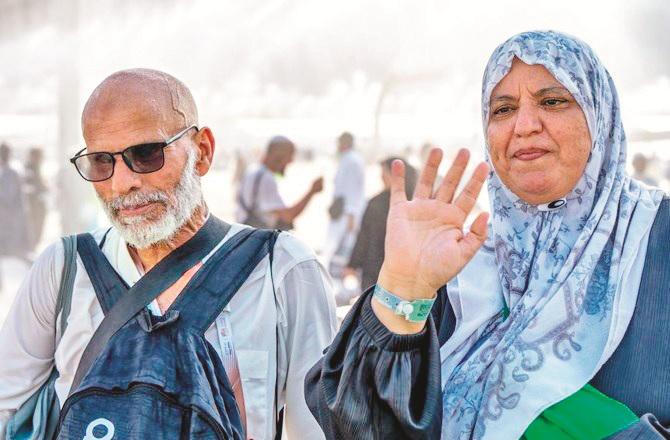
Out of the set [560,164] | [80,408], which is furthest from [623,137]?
[80,408]

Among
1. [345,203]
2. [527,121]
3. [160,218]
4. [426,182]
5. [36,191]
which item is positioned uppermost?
[527,121]

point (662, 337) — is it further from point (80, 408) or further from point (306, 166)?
point (306, 166)

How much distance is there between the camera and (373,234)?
5.46 m

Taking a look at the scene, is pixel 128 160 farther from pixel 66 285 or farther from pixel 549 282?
pixel 549 282

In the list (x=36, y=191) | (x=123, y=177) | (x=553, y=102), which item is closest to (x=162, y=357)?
(x=123, y=177)

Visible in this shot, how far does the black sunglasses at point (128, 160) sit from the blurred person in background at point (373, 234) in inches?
130

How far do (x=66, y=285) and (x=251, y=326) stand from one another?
435 mm

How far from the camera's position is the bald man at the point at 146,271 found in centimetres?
193

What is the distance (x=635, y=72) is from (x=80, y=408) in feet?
47.6

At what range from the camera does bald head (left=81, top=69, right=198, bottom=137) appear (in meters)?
1.95

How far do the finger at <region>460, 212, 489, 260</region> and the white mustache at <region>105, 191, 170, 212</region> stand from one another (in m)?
0.78

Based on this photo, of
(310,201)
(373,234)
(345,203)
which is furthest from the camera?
(345,203)

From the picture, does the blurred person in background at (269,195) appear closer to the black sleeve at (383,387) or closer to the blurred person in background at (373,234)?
the blurred person in background at (373,234)

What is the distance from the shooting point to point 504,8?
1357 cm
